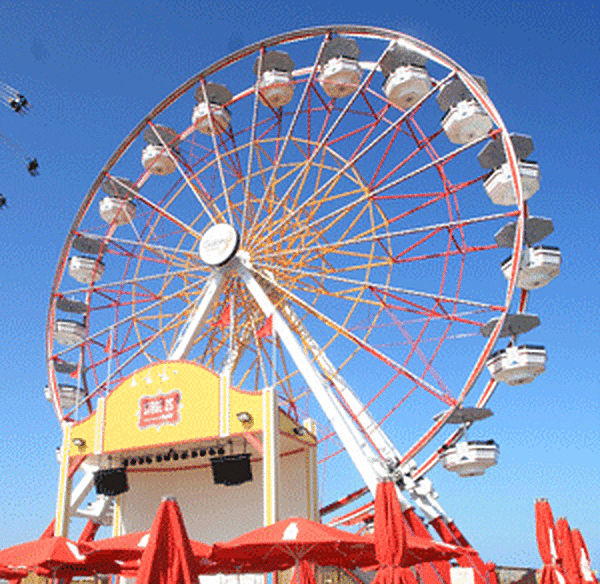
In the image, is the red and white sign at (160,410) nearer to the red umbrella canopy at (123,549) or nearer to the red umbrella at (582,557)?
the red umbrella canopy at (123,549)

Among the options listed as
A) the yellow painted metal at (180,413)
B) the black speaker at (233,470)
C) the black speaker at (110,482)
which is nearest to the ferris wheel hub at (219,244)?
the yellow painted metal at (180,413)

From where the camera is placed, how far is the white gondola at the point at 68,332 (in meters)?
20.2

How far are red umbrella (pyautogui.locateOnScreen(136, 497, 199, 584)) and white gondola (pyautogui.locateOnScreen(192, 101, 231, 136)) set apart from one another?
46.8 ft

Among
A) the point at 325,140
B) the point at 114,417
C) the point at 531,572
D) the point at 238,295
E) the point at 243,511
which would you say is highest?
the point at 325,140

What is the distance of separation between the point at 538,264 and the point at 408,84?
5.34 meters

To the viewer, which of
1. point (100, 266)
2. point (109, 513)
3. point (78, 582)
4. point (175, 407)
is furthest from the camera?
point (100, 266)

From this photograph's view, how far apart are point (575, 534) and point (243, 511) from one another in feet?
24.4

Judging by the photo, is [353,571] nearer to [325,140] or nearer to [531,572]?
[531,572]

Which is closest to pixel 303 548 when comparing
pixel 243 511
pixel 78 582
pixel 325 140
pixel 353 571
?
pixel 353 571

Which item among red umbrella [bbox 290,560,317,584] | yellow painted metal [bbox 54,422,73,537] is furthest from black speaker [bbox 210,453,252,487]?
yellow painted metal [bbox 54,422,73,537]

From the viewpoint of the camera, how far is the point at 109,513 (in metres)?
18.6

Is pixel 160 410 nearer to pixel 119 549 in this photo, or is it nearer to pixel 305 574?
pixel 119 549

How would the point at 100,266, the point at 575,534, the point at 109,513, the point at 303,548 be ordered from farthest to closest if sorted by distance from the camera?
1. the point at 100,266
2. the point at 109,513
3. the point at 575,534
4. the point at 303,548

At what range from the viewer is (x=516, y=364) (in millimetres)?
15164
